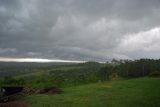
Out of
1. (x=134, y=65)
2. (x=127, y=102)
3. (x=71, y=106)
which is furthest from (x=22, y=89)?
(x=134, y=65)

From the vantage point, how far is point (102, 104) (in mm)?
21016

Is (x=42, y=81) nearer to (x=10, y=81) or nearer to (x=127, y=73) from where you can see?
(x=10, y=81)

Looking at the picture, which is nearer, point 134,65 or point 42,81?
point 42,81

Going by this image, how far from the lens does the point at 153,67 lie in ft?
309

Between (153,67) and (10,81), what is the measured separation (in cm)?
6043

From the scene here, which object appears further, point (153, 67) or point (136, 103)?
point (153, 67)

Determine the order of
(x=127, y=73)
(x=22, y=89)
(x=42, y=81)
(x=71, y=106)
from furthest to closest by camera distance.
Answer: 1. (x=127, y=73)
2. (x=42, y=81)
3. (x=22, y=89)
4. (x=71, y=106)

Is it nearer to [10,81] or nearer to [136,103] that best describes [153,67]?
[10,81]

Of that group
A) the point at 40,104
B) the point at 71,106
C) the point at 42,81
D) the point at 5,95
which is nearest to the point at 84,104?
the point at 71,106

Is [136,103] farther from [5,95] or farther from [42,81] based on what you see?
[42,81]

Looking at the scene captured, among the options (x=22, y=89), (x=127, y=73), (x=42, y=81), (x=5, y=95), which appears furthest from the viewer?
(x=127, y=73)

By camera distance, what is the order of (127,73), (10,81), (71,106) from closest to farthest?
(71,106)
(10,81)
(127,73)

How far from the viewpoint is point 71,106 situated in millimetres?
20500

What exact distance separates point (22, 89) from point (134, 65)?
72.4 m
